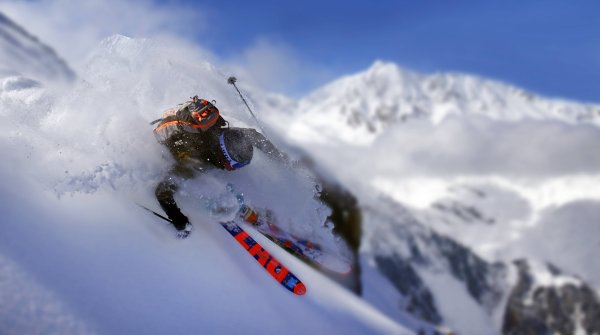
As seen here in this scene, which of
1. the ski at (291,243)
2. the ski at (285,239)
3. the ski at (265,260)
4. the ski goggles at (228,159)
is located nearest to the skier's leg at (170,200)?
the ski goggles at (228,159)

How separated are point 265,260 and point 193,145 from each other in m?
3.47

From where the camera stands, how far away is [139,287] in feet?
25.5

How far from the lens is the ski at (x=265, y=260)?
11.1 metres

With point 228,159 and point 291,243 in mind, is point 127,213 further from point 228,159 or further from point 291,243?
point 291,243

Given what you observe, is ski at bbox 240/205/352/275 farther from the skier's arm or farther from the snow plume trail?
the skier's arm

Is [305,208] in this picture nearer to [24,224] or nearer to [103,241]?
[103,241]

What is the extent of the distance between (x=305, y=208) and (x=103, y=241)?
5944 millimetres

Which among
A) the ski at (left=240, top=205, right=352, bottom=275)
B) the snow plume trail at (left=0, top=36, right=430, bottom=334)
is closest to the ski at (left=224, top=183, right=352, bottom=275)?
the ski at (left=240, top=205, right=352, bottom=275)

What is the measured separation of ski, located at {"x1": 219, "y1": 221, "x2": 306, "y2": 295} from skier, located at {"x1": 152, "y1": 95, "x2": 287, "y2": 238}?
1.64 metres

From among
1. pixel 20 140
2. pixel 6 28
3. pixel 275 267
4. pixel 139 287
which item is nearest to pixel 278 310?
pixel 275 267

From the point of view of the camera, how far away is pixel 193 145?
10.0m

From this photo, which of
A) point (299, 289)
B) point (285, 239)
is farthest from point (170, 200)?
point (285, 239)

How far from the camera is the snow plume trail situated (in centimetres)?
731

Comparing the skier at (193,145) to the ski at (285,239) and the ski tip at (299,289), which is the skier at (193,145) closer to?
the ski at (285,239)
